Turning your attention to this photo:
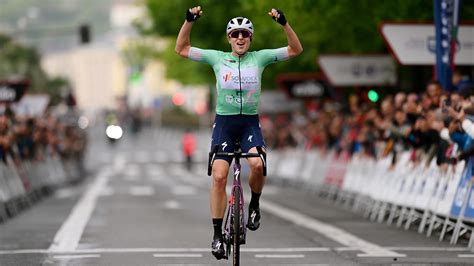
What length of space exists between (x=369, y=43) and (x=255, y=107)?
2145 centimetres

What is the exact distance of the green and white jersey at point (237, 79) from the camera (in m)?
14.0

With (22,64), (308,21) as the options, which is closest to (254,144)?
(308,21)

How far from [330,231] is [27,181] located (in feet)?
45.1

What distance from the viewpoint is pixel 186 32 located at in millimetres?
14234

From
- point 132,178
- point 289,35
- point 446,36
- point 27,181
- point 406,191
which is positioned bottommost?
point 132,178

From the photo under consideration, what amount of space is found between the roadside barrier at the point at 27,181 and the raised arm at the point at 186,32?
11.4 meters

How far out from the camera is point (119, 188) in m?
41.9

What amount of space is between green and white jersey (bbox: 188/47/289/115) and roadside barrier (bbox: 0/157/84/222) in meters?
11.7

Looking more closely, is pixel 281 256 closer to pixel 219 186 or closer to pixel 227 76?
pixel 219 186

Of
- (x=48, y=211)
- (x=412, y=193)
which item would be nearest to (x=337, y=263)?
(x=412, y=193)

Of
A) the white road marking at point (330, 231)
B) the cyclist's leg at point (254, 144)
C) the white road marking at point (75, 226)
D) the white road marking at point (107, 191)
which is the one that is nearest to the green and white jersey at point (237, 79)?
the cyclist's leg at point (254, 144)

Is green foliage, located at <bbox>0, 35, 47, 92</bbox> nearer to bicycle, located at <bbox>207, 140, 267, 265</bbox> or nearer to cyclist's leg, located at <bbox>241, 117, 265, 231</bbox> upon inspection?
cyclist's leg, located at <bbox>241, 117, 265, 231</bbox>

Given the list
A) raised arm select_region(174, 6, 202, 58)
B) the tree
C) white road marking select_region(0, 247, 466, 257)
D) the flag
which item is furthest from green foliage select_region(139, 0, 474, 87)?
the tree

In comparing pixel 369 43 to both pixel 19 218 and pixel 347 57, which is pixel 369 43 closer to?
pixel 347 57
